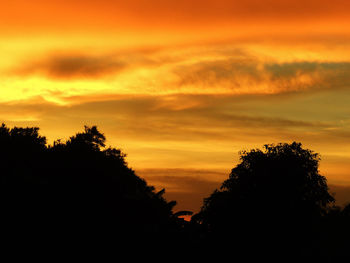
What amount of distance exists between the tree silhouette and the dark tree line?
14cm

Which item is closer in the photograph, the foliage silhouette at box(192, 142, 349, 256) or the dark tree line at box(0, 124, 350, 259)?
the dark tree line at box(0, 124, 350, 259)

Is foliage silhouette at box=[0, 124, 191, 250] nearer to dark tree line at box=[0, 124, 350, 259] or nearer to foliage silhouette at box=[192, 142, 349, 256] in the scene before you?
dark tree line at box=[0, 124, 350, 259]

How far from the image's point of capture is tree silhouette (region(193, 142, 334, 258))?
8150 cm

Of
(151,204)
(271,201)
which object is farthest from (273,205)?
(151,204)

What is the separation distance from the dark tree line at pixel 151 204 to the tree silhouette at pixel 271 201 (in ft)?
0.46

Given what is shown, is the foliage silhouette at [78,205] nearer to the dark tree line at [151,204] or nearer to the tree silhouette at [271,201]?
the dark tree line at [151,204]

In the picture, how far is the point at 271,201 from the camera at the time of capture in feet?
274

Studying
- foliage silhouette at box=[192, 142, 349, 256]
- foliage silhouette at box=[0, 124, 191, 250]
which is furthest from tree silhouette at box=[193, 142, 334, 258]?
foliage silhouette at box=[0, 124, 191, 250]

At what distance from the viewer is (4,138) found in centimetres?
6519

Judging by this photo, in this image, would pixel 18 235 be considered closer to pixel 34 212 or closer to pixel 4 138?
pixel 34 212

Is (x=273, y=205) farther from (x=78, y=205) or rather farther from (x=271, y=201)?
(x=78, y=205)

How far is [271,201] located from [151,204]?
4439 cm

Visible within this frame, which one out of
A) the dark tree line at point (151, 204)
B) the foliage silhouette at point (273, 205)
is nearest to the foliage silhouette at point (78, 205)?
the dark tree line at point (151, 204)

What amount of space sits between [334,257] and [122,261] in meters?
42.9
